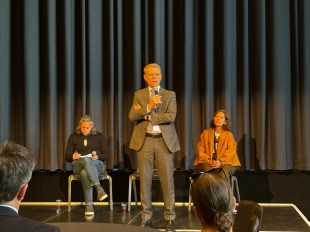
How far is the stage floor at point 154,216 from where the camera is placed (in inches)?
187

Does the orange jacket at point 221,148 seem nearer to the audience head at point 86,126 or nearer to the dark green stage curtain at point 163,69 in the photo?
the dark green stage curtain at point 163,69

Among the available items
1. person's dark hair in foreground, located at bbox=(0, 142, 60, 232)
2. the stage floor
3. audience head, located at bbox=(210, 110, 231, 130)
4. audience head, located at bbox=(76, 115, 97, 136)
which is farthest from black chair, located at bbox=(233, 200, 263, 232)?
audience head, located at bbox=(76, 115, 97, 136)

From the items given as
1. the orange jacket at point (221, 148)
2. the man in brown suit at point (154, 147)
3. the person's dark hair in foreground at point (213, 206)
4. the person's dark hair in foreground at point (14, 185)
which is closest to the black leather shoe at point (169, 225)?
the man in brown suit at point (154, 147)

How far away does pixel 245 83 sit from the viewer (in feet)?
19.5

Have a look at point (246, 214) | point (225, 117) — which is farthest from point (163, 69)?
point (246, 214)

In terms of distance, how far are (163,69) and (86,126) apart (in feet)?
3.85

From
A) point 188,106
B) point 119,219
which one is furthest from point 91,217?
point 188,106

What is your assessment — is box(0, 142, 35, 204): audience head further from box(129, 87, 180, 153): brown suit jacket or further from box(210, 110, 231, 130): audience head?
box(210, 110, 231, 130): audience head

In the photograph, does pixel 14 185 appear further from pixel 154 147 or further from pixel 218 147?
pixel 218 147

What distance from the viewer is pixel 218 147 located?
5.52 m

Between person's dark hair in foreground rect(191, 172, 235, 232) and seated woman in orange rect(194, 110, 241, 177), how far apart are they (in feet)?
11.6

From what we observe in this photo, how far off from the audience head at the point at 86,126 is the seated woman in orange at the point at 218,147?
4.06 feet

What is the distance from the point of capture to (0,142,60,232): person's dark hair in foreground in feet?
5.11

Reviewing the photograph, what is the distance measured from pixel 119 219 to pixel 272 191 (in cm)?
193
